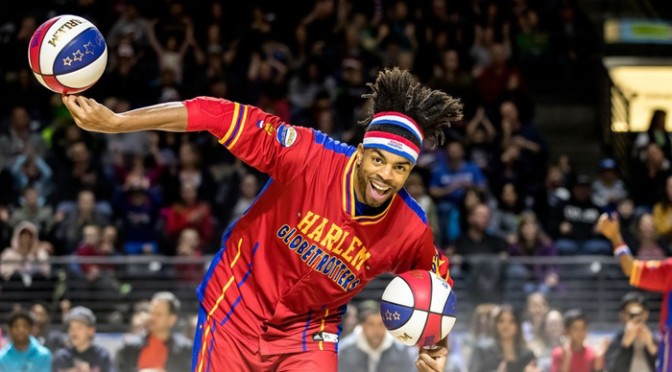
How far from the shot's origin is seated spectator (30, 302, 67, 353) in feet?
35.9

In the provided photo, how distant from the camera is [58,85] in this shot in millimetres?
5887

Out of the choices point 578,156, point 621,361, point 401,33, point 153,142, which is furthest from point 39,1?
point 621,361

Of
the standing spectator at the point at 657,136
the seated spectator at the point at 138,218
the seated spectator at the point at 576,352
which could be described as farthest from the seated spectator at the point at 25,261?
the standing spectator at the point at 657,136

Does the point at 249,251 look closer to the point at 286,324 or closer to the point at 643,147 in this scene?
the point at 286,324

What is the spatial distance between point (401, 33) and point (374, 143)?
35.8 ft

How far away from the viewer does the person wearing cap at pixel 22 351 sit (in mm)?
10367

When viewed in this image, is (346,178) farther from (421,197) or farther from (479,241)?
(421,197)

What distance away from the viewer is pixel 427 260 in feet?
21.3

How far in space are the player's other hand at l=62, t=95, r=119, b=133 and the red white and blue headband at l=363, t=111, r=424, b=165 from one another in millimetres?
1250

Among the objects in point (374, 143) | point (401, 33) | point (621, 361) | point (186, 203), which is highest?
point (401, 33)

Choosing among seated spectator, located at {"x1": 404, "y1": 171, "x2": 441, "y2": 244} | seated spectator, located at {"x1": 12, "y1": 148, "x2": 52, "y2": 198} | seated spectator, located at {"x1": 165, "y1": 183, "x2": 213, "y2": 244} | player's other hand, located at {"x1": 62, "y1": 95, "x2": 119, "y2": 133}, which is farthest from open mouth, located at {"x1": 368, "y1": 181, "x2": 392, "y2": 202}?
seated spectator, located at {"x1": 12, "y1": 148, "x2": 52, "y2": 198}

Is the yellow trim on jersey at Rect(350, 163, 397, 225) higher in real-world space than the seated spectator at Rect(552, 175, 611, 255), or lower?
higher

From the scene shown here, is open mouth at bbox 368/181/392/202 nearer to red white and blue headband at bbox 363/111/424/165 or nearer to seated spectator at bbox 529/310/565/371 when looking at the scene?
red white and blue headband at bbox 363/111/424/165

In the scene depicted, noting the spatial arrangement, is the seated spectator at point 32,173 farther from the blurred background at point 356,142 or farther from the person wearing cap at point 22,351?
the person wearing cap at point 22,351
